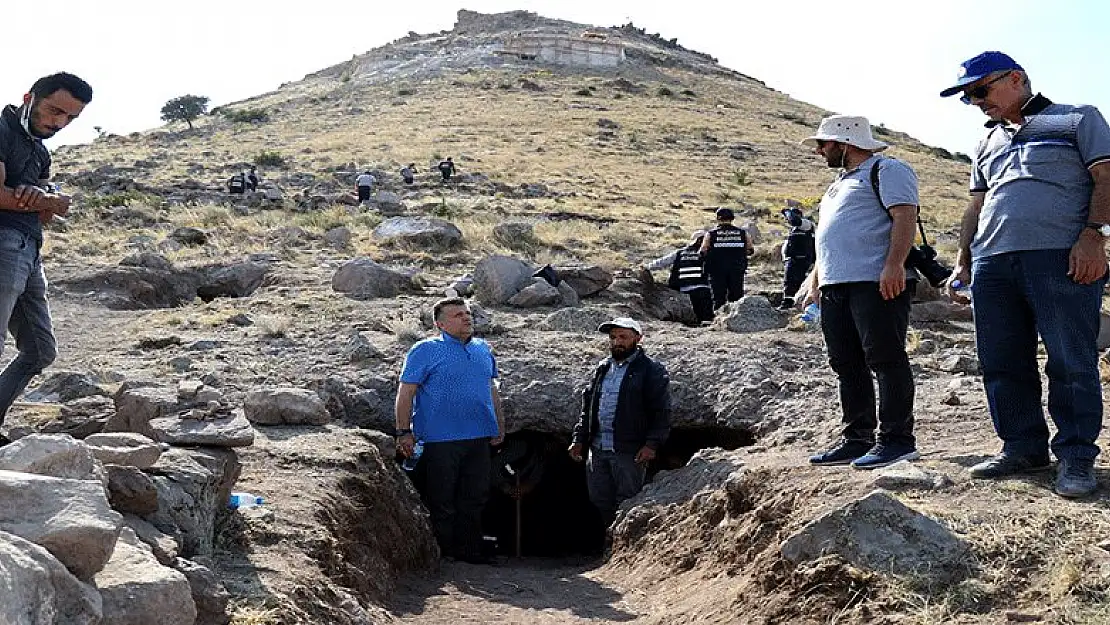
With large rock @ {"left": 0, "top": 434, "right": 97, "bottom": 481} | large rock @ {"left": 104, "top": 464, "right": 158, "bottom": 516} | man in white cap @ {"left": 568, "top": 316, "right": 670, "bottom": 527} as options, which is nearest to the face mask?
large rock @ {"left": 104, "top": 464, "right": 158, "bottom": 516}

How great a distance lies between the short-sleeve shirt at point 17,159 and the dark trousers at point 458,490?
2864 mm

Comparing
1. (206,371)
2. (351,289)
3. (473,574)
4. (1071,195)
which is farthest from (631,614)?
(351,289)

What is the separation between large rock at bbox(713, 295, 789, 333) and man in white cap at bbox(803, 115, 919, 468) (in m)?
4.83

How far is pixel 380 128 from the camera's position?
143 ft

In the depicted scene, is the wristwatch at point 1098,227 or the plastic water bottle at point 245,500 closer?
the wristwatch at point 1098,227

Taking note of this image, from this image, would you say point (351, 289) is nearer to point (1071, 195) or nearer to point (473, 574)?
point (473, 574)

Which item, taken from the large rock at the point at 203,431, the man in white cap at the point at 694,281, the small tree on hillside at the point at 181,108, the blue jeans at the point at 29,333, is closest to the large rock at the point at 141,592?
the large rock at the point at 203,431

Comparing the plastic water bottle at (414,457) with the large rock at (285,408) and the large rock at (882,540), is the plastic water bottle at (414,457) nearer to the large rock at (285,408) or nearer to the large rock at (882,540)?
the large rock at (285,408)

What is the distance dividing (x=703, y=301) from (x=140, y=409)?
817 cm

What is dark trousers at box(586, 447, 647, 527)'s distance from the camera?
7.23 m

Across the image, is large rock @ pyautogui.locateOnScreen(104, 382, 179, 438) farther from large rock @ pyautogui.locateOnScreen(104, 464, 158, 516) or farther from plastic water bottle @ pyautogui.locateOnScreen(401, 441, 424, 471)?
plastic water bottle @ pyautogui.locateOnScreen(401, 441, 424, 471)

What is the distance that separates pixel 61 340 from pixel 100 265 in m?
4.25

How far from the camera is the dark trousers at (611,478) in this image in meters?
7.23

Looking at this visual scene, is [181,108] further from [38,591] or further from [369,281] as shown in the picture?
[38,591]
